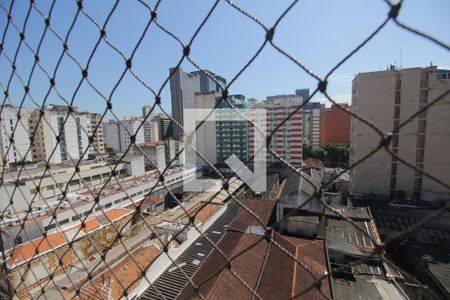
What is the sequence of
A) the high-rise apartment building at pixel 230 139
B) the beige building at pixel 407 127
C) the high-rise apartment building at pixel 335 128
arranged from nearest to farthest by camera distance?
the beige building at pixel 407 127
the high-rise apartment building at pixel 230 139
the high-rise apartment building at pixel 335 128

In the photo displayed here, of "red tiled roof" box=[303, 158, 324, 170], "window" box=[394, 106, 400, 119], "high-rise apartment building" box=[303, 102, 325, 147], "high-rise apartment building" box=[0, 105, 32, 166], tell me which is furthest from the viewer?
"high-rise apartment building" box=[303, 102, 325, 147]

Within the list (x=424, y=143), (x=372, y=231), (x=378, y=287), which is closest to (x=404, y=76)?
Answer: (x=424, y=143)

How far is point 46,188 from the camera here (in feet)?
26.9

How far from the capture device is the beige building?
5.69 metres

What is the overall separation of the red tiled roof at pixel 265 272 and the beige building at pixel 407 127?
3614 millimetres

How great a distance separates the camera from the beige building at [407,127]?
5.69 meters

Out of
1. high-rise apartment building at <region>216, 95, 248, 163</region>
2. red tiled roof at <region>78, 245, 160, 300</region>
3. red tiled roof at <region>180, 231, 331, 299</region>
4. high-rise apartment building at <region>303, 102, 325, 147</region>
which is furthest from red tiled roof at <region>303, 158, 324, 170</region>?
Result: red tiled roof at <region>78, 245, 160, 300</region>

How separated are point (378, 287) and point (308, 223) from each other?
1.11 m

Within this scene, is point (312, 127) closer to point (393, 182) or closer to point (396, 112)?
point (393, 182)

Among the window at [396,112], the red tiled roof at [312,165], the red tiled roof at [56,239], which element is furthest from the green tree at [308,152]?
the red tiled roof at [56,239]

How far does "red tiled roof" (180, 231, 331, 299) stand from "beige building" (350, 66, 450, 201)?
142 inches

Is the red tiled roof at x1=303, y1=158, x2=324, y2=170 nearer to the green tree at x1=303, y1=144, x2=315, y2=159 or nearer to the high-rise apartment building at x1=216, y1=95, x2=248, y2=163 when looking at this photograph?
the green tree at x1=303, y1=144, x2=315, y2=159

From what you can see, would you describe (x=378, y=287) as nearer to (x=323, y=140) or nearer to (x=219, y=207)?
(x=219, y=207)

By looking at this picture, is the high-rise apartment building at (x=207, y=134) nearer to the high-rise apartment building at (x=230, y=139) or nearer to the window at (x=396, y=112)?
the high-rise apartment building at (x=230, y=139)
